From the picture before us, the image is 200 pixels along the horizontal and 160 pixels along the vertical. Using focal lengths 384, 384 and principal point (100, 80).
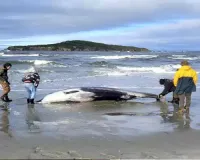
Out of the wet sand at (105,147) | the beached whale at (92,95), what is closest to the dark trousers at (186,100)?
the beached whale at (92,95)

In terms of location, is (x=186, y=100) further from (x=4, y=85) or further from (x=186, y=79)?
(x=4, y=85)

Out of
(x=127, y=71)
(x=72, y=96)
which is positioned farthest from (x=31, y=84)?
(x=127, y=71)

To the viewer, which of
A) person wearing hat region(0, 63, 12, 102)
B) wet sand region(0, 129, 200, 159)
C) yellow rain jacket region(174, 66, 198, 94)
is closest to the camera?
wet sand region(0, 129, 200, 159)

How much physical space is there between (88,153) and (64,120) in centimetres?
317

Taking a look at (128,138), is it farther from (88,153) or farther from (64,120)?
(64,120)

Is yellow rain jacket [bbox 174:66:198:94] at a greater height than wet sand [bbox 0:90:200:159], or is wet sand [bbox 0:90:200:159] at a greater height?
yellow rain jacket [bbox 174:66:198:94]

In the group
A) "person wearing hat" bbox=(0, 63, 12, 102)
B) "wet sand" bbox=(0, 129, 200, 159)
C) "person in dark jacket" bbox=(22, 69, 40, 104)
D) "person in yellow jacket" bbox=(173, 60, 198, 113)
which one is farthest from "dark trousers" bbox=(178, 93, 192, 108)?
"person wearing hat" bbox=(0, 63, 12, 102)

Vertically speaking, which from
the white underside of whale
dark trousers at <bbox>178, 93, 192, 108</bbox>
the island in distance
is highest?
the island in distance

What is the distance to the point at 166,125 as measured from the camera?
30.9 feet

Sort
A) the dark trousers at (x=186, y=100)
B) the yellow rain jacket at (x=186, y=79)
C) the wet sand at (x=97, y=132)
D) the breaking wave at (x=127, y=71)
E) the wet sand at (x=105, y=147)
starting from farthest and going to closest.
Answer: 1. the breaking wave at (x=127, y=71)
2. the dark trousers at (x=186, y=100)
3. the yellow rain jacket at (x=186, y=79)
4. the wet sand at (x=97, y=132)
5. the wet sand at (x=105, y=147)

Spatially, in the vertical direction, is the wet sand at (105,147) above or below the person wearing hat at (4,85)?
below

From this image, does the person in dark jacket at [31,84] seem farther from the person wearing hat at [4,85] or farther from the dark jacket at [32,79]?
the person wearing hat at [4,85]

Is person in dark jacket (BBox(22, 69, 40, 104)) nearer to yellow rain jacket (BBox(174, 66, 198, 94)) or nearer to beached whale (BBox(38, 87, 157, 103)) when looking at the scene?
beached whale (BBox(38, 87, 157, 103))

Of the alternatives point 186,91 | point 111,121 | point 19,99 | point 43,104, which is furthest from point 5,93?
point 186,91
